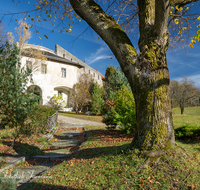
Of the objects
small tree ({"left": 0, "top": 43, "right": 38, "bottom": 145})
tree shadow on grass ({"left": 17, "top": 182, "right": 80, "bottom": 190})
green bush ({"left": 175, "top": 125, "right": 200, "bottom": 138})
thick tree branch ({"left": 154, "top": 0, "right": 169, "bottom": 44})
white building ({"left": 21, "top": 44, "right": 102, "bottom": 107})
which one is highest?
white building ({"left": 21, "top": 44, "right": 102, "bottom": 107})

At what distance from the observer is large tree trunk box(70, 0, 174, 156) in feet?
10.3

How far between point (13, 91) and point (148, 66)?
5743mm

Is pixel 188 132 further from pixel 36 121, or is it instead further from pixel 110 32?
pixel 36 121

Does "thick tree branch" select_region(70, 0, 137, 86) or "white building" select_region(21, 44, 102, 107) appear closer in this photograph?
"thick tree branch" select_region(70, 0, 137, 86)

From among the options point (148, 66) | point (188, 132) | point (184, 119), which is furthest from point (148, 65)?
point (184, 119)

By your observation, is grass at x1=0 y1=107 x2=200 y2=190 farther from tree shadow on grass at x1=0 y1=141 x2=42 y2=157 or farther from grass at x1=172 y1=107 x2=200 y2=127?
grass at x1=172 y1=107 x2=200 y2=127

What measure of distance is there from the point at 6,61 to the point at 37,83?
15809mm

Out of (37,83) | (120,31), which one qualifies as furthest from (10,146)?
(37,83)

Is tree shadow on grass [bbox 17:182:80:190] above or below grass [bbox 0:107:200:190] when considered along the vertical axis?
below

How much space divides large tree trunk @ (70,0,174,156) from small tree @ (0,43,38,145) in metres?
4.10

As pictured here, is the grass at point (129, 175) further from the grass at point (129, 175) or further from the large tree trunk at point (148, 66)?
the large tree trunk at point (148, 66)

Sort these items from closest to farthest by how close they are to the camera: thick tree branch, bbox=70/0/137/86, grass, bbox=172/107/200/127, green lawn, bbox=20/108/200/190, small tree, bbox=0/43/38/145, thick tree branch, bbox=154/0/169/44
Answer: green lawn, bbox=20/108/200/190, thick tree branch, bbox=154/0/169/44, thick tree branch, bbox=70/0/137/86, small tree, bbox=0/43/38/145, grass, bbox=172/107/200/127

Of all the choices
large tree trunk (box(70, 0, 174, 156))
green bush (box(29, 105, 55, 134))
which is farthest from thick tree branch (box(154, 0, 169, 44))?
green bush (box(29, 105, 55, 134))

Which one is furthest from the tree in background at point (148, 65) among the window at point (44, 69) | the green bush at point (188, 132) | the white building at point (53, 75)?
the window at point (44, 69)
